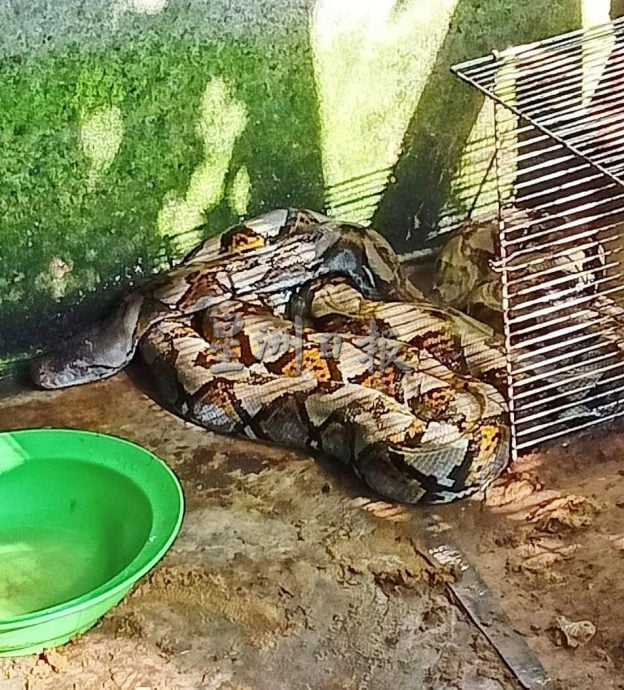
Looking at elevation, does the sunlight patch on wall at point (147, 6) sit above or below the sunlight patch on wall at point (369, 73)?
above

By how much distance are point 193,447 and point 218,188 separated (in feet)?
3.09

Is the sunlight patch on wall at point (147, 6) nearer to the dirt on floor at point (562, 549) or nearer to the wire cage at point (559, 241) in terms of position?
the wire cage at point (559, 241)

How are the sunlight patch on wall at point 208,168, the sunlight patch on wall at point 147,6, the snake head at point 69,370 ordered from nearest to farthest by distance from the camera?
1. the sunlight patch on wall at point 147,6
2. the snake head at point 69,370
3. the sunlight patch on wall at point 208,168

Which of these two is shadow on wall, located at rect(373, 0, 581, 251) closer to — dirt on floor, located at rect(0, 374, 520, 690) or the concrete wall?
the concrete wall

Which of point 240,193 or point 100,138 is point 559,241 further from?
point 100,138

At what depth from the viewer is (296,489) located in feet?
9.81

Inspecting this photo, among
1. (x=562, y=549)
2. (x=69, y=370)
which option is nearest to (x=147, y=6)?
(x=69, y=370)

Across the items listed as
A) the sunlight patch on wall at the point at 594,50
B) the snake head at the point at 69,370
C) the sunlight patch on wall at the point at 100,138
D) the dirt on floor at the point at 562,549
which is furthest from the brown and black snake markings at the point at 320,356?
the sunlight patch on wall at the point at 594,50

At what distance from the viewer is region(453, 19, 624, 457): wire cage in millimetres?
3070

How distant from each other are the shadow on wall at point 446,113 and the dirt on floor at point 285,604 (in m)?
1.20

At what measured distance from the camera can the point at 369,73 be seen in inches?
148

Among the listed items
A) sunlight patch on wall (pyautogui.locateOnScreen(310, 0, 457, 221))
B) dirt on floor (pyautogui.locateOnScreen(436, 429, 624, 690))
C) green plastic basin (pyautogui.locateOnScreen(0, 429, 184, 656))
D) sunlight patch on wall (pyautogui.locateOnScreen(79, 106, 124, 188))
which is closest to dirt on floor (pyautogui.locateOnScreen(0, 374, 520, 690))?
dirt on floor (pyautogui.locateOnScreen(436, 429, 624, 690))

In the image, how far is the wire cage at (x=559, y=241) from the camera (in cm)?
307

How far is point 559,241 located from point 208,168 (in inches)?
43.2
